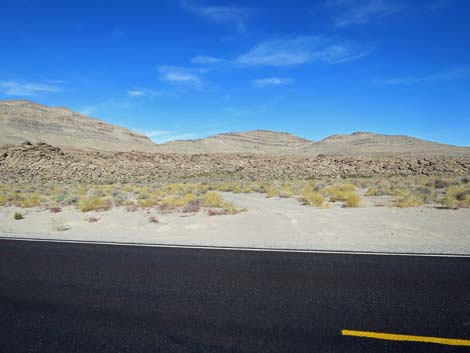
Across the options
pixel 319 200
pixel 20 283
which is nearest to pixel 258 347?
pixel 20 283

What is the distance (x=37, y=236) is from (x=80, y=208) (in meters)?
6.44

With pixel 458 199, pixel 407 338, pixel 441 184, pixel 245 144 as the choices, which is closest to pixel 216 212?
pixel 407 338

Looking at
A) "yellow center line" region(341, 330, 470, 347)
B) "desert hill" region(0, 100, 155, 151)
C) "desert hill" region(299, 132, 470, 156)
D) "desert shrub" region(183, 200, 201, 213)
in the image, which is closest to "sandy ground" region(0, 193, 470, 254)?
"desert shrub" region(183, 200, 201, 213)

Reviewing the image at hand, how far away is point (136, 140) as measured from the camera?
12300 centimetres

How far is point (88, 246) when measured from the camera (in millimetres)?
9367

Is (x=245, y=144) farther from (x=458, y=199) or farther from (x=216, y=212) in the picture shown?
(x=216, y=212)

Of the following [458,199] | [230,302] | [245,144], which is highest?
[245,144]

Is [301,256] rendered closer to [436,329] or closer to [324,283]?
[324,283]

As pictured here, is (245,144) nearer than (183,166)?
No

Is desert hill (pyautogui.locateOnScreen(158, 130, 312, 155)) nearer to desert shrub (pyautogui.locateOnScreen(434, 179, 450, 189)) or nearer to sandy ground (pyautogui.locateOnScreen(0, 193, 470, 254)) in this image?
desert shrub (pyautogui.locateOnScreen(434, 179, 450, 189))

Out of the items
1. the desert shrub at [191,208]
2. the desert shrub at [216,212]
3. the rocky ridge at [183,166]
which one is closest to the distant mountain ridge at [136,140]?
the rocky ridge at [183,166]

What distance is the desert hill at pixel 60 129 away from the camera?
85.7 metres

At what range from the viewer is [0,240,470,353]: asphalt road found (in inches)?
158

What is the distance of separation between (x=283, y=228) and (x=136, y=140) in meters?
118
